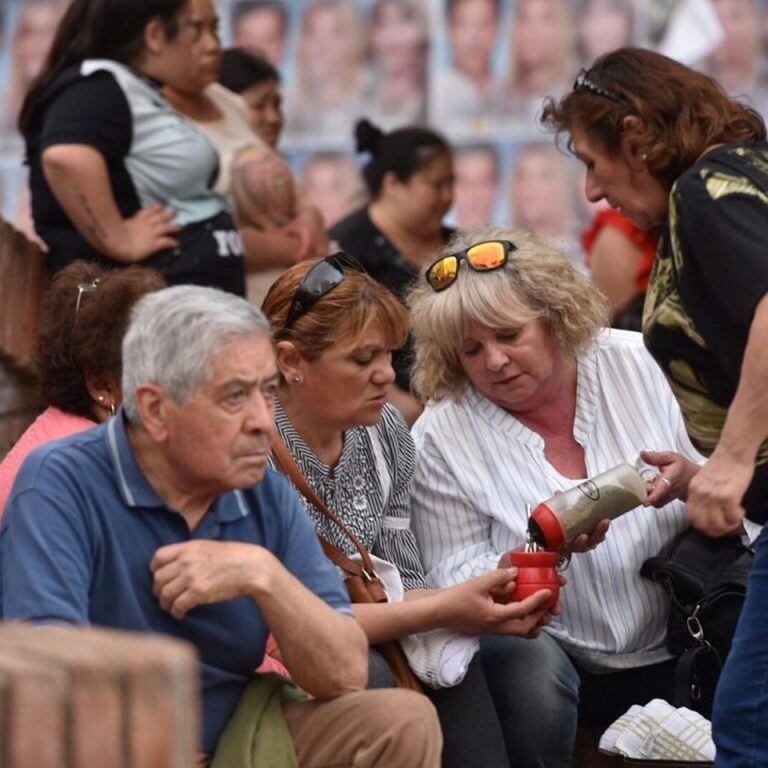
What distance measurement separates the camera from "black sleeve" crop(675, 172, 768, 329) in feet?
9.82

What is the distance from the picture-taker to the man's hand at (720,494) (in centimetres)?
296

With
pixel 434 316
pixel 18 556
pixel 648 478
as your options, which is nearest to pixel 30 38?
pixel 434 316

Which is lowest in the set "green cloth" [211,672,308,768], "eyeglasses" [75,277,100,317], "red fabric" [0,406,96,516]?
"green cloth" [211,672,308,768]

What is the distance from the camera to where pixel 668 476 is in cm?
371

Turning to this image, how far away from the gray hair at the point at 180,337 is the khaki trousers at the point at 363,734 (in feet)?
1.90

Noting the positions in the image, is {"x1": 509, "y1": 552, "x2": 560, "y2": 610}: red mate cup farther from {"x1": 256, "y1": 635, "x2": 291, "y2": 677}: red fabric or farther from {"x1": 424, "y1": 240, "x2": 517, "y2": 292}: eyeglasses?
{"x1": 424, "y1": 240, "x2": 517, "y2": 292}: eyeglasses

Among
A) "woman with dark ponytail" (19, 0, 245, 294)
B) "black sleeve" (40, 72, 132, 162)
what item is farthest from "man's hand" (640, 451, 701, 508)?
"black sleeve" (40, 72, 132, 162)

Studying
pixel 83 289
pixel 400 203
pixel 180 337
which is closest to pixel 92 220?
pixel 83 289

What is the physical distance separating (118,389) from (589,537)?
38.1 inches

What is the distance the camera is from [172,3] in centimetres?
471

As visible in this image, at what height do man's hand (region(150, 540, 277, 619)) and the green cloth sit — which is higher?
man's hand (region(150, 540, 277, 619))

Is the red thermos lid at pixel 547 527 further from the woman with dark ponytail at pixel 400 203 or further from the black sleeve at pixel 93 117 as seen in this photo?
the woman with dark ponytail at pixel 400 203

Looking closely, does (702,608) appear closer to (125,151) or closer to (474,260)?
(474,260)

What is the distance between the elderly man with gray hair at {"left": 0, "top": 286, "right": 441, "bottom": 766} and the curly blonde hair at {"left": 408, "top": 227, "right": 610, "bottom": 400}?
3.31ft
